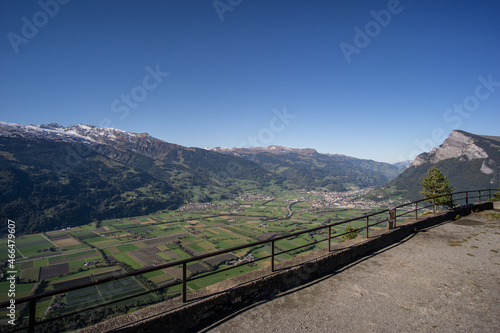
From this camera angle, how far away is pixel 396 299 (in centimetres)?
515

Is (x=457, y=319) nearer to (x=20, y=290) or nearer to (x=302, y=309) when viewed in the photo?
(x=302, y=309)

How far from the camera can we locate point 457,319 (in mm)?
4375

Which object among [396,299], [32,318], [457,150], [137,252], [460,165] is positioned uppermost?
[457,150]

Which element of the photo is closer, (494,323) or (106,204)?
(494,323)

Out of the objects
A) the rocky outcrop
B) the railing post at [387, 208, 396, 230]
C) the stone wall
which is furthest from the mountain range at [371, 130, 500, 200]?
the stone wall

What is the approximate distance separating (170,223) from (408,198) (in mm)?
119590

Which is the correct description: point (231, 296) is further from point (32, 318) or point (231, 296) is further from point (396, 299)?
point (396, 299)

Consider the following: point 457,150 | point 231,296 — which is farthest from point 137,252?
point 457,150

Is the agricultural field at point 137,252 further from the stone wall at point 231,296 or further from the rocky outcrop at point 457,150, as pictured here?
the rocky outcrop at point 457,150

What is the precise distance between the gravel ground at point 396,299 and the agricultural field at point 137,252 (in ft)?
34.0

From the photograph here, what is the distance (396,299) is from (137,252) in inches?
2188

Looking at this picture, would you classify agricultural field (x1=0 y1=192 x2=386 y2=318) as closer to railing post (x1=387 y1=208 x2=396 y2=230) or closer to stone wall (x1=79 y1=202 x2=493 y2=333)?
railing post (x1=387 y1=208 x2=396 y2=230)

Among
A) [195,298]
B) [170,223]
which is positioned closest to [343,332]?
[195,298]

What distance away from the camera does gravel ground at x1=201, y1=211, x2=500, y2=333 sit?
4238mm
